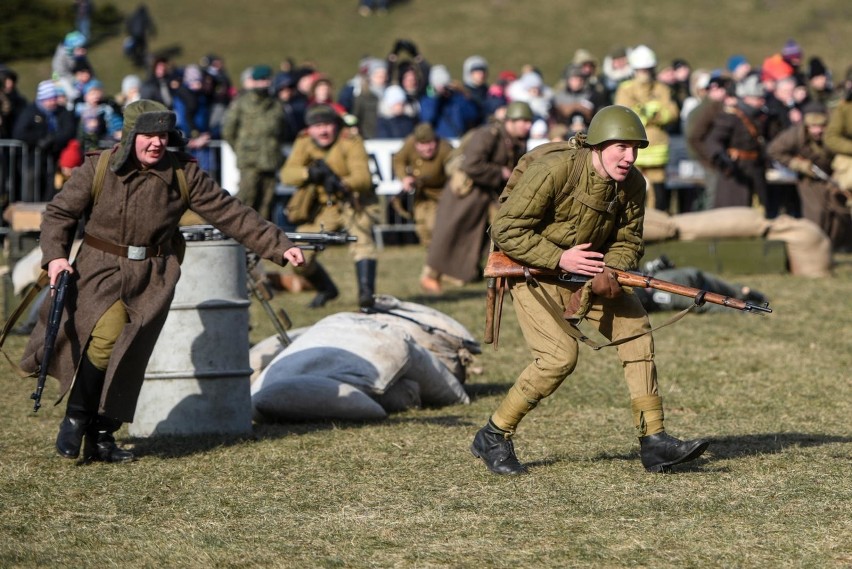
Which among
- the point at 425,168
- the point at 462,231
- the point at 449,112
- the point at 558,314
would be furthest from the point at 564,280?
the point at 449,112

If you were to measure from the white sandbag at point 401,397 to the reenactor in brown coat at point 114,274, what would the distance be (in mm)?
1871

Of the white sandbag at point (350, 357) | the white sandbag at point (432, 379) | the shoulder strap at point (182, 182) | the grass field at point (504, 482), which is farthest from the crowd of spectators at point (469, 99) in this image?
the shoulder strap at point (182, 182)

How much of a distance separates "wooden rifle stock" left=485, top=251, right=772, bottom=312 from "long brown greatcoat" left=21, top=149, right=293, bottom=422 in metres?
1.71

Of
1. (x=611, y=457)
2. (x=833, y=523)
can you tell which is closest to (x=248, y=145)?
(x=611, y=457)

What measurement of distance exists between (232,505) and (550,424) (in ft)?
8.85

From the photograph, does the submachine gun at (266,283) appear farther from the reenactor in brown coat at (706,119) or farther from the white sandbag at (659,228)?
the reenactor in brown coat at (706,119)

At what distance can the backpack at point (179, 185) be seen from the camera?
748cm

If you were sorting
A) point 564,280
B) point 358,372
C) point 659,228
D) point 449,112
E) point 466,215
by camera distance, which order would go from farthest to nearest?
1. point 449,112
2. point 659,228
3. point 466,215
4. point 358,372
5. point 564,280

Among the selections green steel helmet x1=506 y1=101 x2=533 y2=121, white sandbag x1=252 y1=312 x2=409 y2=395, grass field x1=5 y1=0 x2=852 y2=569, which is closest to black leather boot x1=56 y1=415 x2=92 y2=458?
grass field x1=5 y1=0 x2=852 y2=569

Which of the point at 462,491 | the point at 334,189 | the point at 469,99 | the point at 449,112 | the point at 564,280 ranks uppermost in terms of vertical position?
the point at 469,99

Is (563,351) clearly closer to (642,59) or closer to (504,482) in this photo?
(504,482)

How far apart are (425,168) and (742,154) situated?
3996mm

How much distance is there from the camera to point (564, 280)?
708 cm

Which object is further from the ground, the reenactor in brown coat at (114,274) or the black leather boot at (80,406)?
the reenactor in brown coat at (114,274)
